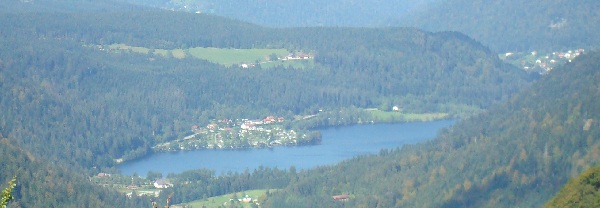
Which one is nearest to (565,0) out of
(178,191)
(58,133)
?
(58,133)

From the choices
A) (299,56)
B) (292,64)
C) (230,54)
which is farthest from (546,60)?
(230,54)

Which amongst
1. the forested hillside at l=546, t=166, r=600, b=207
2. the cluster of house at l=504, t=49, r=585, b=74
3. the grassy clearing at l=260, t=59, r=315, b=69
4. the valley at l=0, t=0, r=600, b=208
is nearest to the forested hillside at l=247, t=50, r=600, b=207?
the valley at l=0, t=0, r=600, b=208

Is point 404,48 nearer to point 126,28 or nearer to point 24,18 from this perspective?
point 126,28

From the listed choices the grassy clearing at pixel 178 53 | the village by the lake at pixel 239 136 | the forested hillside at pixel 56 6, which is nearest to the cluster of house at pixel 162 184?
the village by the lake at pixel 239 136

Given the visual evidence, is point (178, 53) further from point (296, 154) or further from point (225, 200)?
point (225, 200)

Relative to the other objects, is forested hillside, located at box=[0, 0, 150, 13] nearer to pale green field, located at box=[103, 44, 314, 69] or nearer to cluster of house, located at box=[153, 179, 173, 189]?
pale green field, located at box=[103, 44, 314, 69]
